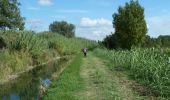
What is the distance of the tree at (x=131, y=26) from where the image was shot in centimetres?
5034

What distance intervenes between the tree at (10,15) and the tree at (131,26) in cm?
1467

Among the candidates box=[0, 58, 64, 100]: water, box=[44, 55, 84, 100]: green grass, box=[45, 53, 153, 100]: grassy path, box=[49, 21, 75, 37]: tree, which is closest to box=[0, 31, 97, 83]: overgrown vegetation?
box=[0, 58, 64, 100]: water

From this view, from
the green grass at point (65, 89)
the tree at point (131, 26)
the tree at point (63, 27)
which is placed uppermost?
the tree at point (63, 27)

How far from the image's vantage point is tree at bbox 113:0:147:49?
5034 centimetres

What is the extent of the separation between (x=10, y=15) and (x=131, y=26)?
57.9ft

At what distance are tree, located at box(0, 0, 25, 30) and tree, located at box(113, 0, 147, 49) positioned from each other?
1467cm

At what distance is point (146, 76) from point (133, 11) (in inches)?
1262

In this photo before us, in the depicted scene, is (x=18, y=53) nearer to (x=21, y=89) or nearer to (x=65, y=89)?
(x=21, y=89)

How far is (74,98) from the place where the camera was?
1659 cm

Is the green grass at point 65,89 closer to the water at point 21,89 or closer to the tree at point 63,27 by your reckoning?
the water at point 21,89

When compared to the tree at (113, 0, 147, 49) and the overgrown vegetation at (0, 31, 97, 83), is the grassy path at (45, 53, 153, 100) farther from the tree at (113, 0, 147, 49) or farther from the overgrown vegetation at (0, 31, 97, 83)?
the tree at (113, 0, 147, 49)

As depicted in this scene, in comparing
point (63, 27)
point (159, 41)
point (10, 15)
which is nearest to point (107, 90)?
point (10, 15)

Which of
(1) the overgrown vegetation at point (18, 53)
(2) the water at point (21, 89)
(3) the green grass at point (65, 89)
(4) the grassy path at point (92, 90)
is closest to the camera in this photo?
(4) the grassy path at point (92, 90)

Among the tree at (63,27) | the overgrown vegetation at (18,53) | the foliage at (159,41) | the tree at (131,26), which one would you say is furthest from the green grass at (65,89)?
the tree at (63,27)
